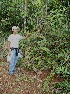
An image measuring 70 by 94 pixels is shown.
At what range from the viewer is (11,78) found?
10.0 metres

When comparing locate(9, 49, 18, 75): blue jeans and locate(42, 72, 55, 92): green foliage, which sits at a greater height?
locate(9, 49, 18, 75): blue jeans

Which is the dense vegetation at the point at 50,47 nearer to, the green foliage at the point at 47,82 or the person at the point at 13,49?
the green foliage at the point at 47,82

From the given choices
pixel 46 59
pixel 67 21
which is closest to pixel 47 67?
pixel 46 59

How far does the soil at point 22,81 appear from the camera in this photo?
9.43 m

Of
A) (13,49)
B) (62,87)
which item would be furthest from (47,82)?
(13,49)

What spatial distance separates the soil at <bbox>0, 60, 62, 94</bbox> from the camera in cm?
943

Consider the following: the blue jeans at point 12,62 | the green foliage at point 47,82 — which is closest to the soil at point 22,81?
the green foliage at point 47,82

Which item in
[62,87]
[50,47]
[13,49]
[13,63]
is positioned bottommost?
[62,87]

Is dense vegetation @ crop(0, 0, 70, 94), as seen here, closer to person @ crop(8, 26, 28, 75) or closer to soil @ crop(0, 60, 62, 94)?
soil @ crop(0, 60, 62, 94)

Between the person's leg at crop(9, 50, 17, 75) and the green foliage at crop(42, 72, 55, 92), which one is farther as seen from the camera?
the person's leg at crop(9, 50, 17, 75)

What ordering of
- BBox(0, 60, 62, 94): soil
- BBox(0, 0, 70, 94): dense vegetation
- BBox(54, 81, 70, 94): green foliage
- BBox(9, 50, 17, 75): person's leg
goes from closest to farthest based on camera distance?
BBox(54, 81, 70, 94): green foliage < BBox(0, 60, 62, 94): soil < BBox(0, 0, 70, 94): dense vegetation < BBox(9, 50, 17, 75): person's leg

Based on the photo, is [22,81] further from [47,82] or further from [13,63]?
[47,82]

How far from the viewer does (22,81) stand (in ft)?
32.6

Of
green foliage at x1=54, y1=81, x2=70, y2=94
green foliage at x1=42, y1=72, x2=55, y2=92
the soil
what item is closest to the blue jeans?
the soil
